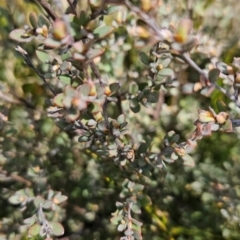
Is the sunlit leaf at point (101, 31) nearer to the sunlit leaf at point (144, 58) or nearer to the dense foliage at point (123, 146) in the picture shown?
the dense foliage at point (123, 146)

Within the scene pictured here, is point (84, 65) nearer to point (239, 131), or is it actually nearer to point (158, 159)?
point (158, 159)

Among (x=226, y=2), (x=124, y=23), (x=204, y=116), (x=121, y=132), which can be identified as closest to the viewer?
(x=204, y=116)

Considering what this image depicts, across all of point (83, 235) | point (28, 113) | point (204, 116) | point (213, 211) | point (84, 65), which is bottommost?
point (83, 235)

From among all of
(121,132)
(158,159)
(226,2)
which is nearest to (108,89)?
(121,132)

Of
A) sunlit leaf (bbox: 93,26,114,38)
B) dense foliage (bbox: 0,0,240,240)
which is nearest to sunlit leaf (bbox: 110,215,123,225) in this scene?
dense foliage (bbox: 0,0,240,240)

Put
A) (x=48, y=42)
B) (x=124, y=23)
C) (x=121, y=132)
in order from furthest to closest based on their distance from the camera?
(x=124, y=23) < (x=121, y=132) < (x=48, y=42)

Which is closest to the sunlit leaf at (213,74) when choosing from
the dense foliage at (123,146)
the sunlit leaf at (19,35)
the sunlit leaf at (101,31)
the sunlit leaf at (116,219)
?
the dense foliage at (123,146)

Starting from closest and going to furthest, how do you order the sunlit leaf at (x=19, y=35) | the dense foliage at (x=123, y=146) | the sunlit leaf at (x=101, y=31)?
the sunlit leaf at (x=101, y=31) < the sunlit leaf at (x=19, y=35) < the dense foliage at (x=123, y=146)

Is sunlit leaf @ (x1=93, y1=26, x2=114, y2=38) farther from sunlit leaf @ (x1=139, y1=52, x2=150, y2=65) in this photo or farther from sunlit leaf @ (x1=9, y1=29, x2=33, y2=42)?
sunlit leaf @ (x1=139, y1=52, x2=150, y2=65)

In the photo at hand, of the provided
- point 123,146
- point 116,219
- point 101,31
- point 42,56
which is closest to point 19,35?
point 42,56
